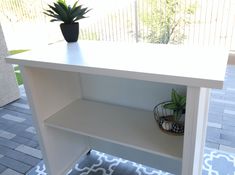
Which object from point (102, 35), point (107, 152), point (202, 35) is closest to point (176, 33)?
point (202, 35)

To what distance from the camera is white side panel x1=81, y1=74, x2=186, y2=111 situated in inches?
50.6

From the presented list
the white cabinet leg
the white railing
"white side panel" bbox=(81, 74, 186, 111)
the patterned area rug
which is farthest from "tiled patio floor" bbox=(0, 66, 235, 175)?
the white railing

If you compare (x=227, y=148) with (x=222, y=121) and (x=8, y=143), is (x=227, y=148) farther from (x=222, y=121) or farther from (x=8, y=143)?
(x=8, y=143)

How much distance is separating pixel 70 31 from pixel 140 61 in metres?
0.63

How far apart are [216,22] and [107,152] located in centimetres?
311

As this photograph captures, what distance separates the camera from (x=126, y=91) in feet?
4.53

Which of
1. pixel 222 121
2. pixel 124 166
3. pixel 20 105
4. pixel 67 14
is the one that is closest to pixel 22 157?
pixel 124 166

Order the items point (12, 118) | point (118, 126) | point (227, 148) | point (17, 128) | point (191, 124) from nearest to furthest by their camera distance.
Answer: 1. point (191, 124)
2. point (118, 126)
3. point (227, 148)
4. point (17, 128)
5. point (12, 118)

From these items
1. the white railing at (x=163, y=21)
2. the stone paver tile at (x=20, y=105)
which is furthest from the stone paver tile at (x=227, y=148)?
the white railing at (x=163, y=21)

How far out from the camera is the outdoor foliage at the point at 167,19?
12.9ft

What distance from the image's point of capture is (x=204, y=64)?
91cm

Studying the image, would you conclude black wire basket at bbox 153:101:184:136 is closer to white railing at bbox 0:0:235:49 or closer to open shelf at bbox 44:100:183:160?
open shelf at bbox 44:100:183:160

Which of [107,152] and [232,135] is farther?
[232,135]

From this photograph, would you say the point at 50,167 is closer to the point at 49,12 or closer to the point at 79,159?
the point at 79,159
